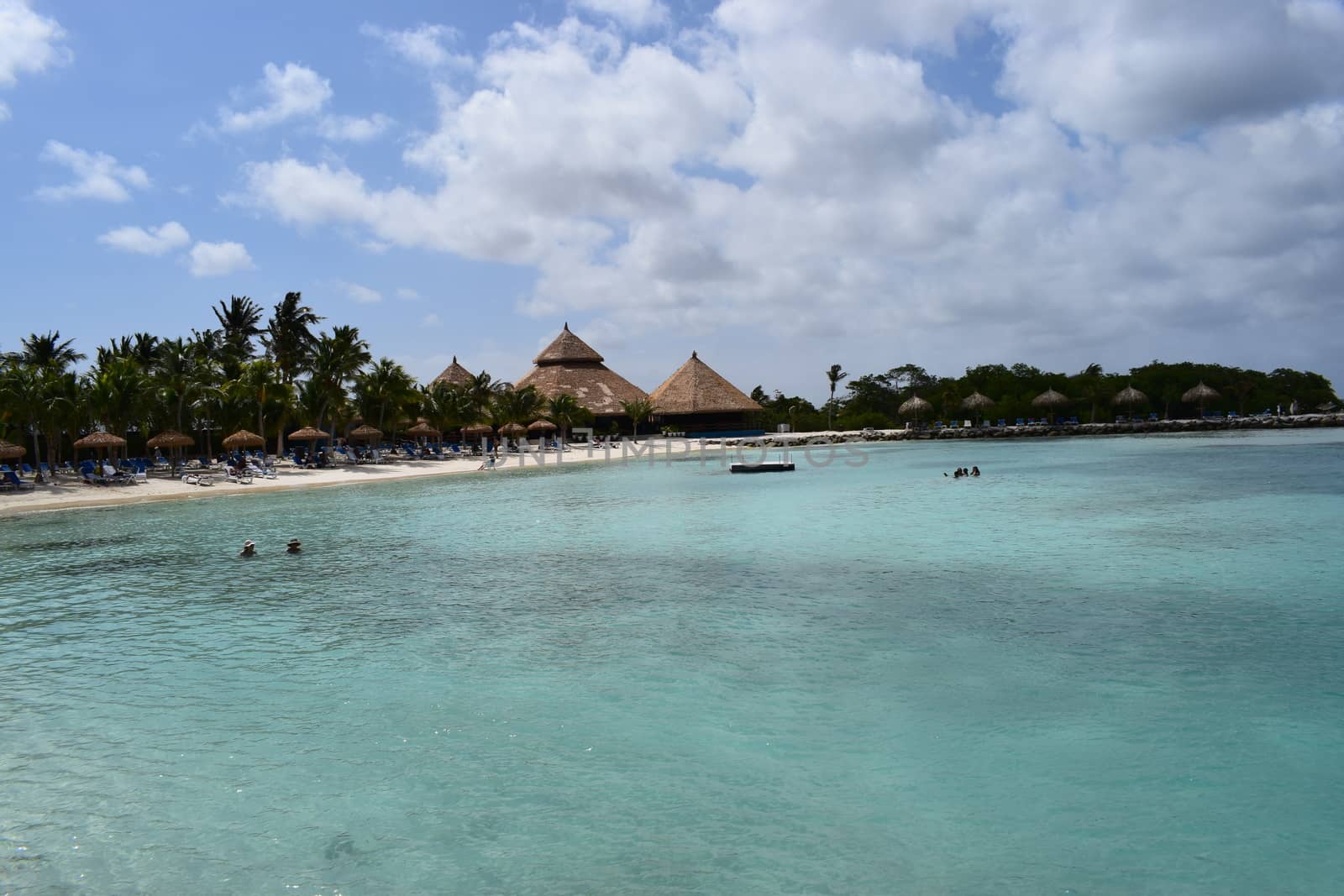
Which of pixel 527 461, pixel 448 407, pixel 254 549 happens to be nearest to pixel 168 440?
pixel 527 461

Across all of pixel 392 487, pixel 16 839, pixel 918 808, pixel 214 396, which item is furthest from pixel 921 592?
pixel 214 396

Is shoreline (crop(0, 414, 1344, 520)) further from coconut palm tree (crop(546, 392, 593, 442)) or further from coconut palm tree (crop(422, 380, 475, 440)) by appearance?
coconut palm tree (crop(422, 380, 475, 440))

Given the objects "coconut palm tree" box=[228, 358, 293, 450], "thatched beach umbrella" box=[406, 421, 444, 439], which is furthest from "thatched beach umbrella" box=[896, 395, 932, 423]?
"coconut palm tree" box=[228, 358, 293, 450]

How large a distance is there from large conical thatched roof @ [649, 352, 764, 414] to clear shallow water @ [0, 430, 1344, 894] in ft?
134

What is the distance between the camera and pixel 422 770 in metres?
5.04

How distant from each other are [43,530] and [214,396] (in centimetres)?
1521

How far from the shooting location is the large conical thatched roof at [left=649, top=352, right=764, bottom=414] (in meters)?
53.7

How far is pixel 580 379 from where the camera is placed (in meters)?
56.6

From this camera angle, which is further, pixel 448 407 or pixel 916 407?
pixel 916 407

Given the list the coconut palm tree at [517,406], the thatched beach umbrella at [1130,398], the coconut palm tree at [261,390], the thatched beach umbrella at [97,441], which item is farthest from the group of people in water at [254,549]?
the thatched beach umbrella at [1130,398]

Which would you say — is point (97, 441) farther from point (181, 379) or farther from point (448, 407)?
point (448, 407)

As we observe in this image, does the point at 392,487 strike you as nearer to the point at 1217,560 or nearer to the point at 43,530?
the point at 43,530

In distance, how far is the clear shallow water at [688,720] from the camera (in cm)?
403

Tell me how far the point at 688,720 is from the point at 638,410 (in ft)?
150
